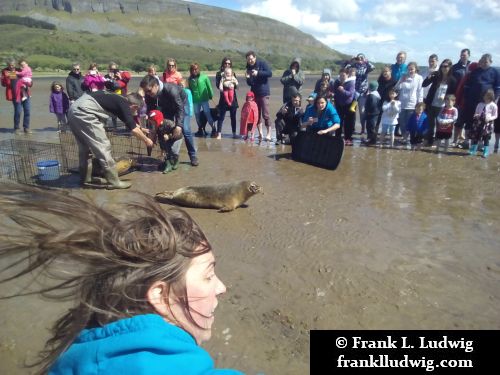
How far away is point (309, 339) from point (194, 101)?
8.24 metres

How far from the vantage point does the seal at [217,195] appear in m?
6.00

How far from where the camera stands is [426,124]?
9.80m

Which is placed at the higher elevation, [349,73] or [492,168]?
[349,73]

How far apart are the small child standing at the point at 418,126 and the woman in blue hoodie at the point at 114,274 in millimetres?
9452

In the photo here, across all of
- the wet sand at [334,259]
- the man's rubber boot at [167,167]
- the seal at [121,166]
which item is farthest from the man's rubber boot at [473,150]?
the seal at [121,166]

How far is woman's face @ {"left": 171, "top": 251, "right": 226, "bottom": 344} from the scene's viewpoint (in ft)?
4.15

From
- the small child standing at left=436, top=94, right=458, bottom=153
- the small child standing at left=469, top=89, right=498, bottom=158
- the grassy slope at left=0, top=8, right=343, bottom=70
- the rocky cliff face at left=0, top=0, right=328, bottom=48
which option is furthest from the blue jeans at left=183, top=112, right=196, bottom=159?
the rocky cliff face at left=0, top=0, right=328, bottom=48

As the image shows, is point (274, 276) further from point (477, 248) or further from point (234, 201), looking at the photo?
point (477, 248)

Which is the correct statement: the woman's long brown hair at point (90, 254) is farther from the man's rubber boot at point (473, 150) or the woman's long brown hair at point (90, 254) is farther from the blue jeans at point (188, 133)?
the man's rubber boot at point (473, 150)

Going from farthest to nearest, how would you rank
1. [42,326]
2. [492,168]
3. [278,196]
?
1. [492,168]
2. [278,196]
3. [42,326]

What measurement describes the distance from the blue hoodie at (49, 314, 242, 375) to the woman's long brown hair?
11cm

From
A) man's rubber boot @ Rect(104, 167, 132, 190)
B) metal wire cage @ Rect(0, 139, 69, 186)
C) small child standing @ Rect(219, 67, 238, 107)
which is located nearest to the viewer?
man's rubber boot @ Rect(104, 167, 132, 190)

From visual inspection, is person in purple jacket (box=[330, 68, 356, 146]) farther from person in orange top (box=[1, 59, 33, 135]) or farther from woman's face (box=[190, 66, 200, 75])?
person in orange top (box=[1, 59, 33, 135])

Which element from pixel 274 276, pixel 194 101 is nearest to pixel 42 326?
pixel 274 276
